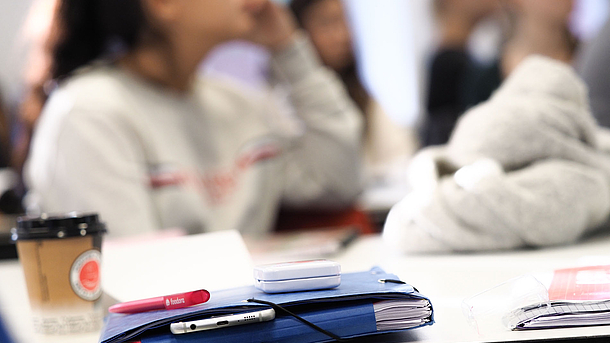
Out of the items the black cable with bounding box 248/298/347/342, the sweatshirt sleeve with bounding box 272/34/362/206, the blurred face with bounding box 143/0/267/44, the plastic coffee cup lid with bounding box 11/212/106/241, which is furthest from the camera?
the sweatshirt sleeve with bounding box 272/34/362/206

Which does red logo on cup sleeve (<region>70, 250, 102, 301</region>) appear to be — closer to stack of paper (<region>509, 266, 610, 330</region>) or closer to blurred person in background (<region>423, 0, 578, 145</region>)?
stack of paper (<region>509, 266, 610, 330</region>)

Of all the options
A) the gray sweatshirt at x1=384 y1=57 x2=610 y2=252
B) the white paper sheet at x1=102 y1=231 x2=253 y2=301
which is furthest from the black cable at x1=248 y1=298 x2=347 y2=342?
the gray sweatshirt at x1=384 y1=57 x2=610 y2=252

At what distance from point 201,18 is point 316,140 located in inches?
17.6

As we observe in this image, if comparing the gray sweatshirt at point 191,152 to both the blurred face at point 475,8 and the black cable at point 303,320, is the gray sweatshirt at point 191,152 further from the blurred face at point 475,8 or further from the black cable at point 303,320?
the blurred face at point 475,8

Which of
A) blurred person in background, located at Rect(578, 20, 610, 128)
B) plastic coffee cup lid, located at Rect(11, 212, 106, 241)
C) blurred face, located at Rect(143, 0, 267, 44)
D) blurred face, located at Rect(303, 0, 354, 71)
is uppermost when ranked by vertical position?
blurred face, located at Rect(303, 0, 354, 71)

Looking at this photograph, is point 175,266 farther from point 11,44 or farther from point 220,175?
point 11,44

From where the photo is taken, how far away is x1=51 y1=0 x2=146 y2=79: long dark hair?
131cm

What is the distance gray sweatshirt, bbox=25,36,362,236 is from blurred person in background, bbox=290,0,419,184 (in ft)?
2.78

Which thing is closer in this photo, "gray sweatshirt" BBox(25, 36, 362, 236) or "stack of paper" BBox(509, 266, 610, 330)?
"stack of paper" BBox(509, 266, 610, 330)

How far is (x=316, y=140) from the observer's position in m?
1.63

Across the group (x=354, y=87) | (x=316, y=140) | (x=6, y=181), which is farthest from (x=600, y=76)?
(x=354, y=87)

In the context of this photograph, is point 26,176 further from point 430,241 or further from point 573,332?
point 573,332

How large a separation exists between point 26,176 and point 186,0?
0.58 m

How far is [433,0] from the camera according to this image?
374cm
